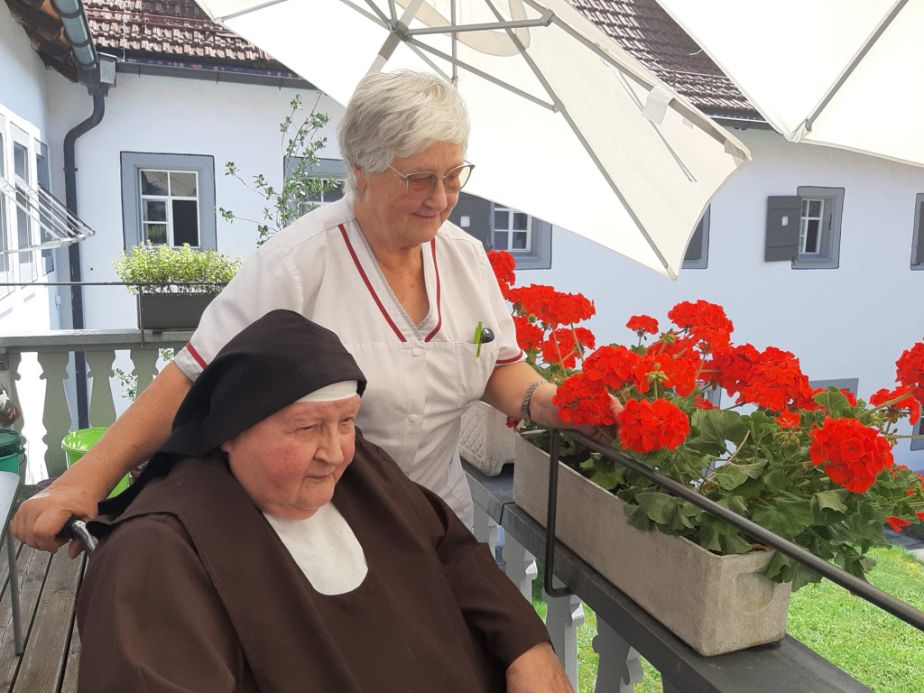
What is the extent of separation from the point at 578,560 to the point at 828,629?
8335mm

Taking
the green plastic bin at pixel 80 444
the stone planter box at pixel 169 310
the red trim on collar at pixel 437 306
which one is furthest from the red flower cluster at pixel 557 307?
the stone planter box at pixel 169 310

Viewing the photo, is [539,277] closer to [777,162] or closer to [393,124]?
[777,162]

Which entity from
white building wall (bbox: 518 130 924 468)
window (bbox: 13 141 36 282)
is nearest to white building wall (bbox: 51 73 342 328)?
window (bbox: 13 141 36 282)

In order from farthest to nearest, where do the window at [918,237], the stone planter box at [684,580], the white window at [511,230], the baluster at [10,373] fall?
the window at [918,237] < the white window at [511,230] < the baluster at [10,373] < the stone planter box at [684,580]

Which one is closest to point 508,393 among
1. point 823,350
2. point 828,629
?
point 828,629

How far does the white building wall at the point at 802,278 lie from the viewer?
9828 millimetres

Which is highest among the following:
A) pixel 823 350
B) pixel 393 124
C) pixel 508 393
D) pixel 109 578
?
pixel 393 124

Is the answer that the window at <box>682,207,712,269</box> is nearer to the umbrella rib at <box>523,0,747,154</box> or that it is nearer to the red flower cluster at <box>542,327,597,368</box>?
the umbrella rib at <box>523,0,747,154</box>

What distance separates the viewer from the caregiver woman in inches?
53.4

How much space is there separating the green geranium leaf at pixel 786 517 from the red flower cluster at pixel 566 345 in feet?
2.58

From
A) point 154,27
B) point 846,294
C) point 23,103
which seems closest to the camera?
point 23,103

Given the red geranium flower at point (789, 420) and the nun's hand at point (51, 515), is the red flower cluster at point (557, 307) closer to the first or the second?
the red geranium flower at point (789, 420)

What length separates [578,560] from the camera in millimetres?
1494

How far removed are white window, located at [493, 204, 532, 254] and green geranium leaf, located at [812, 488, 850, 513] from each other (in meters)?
8.09
